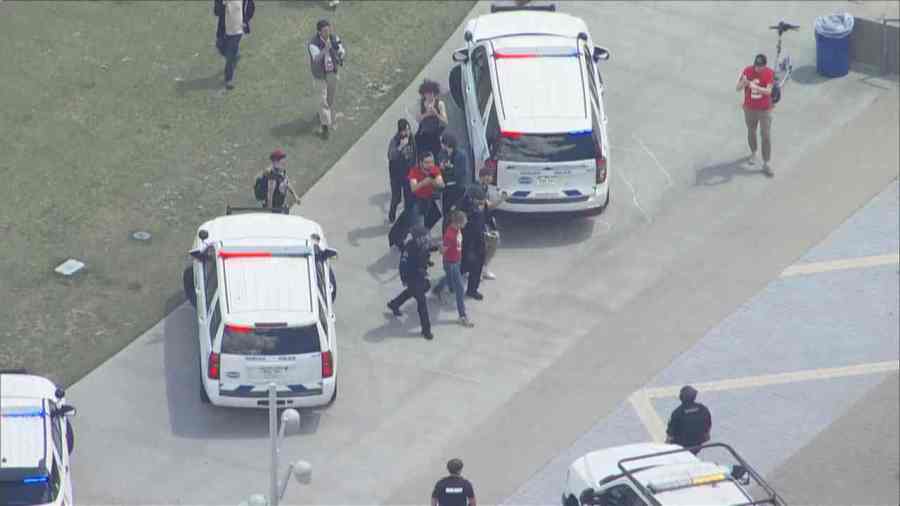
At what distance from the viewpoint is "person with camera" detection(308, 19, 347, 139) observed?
31656 mm

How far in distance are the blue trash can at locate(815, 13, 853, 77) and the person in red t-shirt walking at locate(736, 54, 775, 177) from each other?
2.85 m

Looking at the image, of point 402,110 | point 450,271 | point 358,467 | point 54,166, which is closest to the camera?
point 358,467

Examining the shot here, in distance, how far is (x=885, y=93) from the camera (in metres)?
34.3

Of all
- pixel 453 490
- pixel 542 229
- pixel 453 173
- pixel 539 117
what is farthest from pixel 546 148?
pixel 453 490

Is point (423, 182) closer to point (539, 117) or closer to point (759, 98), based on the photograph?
point (539, 117)

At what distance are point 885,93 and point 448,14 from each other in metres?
7.49

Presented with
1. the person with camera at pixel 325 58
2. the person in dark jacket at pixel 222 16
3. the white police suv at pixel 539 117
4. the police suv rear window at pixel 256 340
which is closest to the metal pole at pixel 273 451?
the police suv rear window at pixel 256 340

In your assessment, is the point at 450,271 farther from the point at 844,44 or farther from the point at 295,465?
the point at 844,44

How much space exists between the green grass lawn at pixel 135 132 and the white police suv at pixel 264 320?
1966mm

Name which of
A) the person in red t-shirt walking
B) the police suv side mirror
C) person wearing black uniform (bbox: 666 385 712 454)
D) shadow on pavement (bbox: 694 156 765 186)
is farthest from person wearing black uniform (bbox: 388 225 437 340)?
the person in red t-shirt walking

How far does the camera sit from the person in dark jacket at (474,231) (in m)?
28.1

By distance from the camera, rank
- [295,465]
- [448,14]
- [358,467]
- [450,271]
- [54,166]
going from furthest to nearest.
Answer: [448,14], [54,166], [450,271], [358,467], [295,465]

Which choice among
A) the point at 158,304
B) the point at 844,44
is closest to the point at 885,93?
the point at 844,44

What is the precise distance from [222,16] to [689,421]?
11985 millimetres
